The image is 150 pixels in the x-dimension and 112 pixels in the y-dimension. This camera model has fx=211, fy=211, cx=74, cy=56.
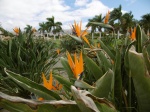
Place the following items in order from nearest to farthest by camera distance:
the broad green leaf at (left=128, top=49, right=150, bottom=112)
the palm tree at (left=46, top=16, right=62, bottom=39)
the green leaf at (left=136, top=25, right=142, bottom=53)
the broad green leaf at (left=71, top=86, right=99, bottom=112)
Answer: the broad green leaf at (left=71, top=86, right=99, bottom=112) → the broad green leaf at (left=128, top=49, right=150, bottom=112) → the green leaf at (left=136, top=25, right=142, bottom=53) → the palm tree at (left=46, top=16, right=62, bottom=39)

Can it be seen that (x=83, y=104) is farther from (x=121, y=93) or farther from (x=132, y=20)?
(x=132, y=20)

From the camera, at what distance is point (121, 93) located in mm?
886

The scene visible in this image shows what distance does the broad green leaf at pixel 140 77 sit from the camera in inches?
23.2

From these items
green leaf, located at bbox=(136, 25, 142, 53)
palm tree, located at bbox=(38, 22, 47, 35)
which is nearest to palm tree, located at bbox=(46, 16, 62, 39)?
palm tree, located at bbox=(38, 22, 47, 35)

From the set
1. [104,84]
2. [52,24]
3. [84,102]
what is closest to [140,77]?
[104,84]

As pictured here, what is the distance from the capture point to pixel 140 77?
2.08ft

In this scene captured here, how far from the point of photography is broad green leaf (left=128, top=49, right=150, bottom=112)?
59 cm

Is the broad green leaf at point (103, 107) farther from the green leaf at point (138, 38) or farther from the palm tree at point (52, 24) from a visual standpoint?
the palm tree at point (52, 24)

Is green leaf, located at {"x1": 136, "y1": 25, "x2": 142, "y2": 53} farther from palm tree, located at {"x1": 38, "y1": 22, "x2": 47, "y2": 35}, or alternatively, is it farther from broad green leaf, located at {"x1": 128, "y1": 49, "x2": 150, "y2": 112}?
palm tree, located at {"x1": 38, "y1": 22, "x2": 47, "y2": 35}

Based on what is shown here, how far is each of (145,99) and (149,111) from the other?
6 cm

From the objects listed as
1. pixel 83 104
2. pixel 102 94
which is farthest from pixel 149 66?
pixel 83 104

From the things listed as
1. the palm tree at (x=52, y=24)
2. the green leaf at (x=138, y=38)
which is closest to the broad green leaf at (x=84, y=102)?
the green leaf at (x=138, y=38)

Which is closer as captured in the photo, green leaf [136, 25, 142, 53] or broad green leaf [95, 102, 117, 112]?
broad green leaf [95, 102, 117, 112]

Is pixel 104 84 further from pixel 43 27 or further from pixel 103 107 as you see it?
pixel 43 27
